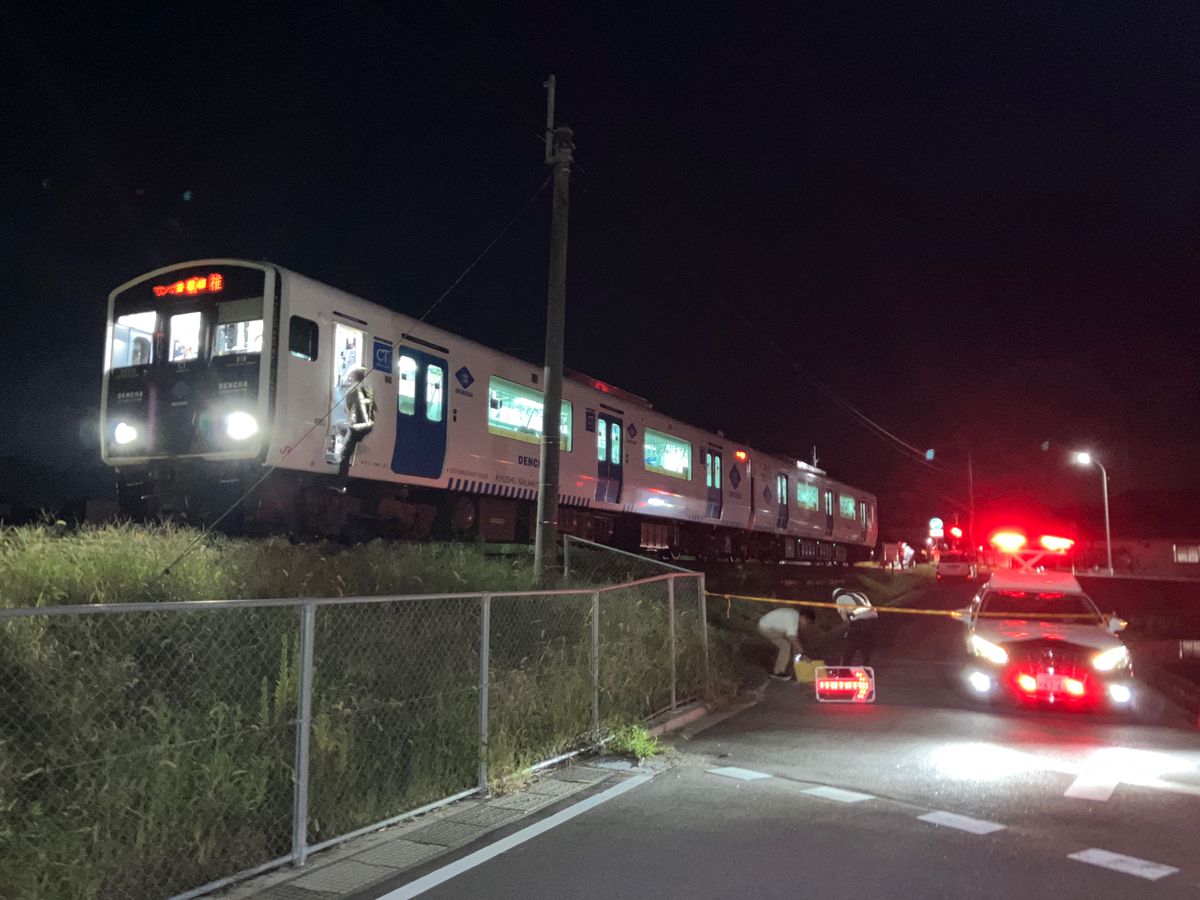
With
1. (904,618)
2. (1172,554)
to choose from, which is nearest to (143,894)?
(904,618)

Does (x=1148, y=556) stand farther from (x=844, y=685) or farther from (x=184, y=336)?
(x=184, y=336)

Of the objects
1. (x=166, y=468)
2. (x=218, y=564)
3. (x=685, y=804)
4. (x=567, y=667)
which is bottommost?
(x=685, y=804)

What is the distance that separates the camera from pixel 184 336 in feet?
41.0

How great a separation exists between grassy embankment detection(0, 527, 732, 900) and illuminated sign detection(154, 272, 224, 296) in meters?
3.58

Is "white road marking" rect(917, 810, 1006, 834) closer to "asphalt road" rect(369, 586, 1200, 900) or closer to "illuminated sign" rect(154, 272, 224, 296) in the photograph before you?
"asphalt road" rect(369, 586, 1200, 900)

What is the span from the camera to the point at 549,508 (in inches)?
453

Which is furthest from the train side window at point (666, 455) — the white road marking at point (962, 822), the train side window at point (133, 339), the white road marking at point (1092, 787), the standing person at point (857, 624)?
the white road marking at point (962, 822)

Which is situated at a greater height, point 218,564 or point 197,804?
point 218,564

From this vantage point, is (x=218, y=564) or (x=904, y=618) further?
(x=904, y=618)

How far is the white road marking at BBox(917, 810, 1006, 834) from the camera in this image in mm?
5918

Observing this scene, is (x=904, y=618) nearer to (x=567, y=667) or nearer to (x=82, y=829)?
(x=567, y=667)

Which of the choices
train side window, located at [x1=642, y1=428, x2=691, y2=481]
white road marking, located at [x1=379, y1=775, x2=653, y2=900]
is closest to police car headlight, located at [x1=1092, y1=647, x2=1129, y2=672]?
white road marking, located at [x1=379, y1=775, x2=653, y2=900]

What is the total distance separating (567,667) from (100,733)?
4.18 meters

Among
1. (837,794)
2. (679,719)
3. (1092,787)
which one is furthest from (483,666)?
(1092,787)
